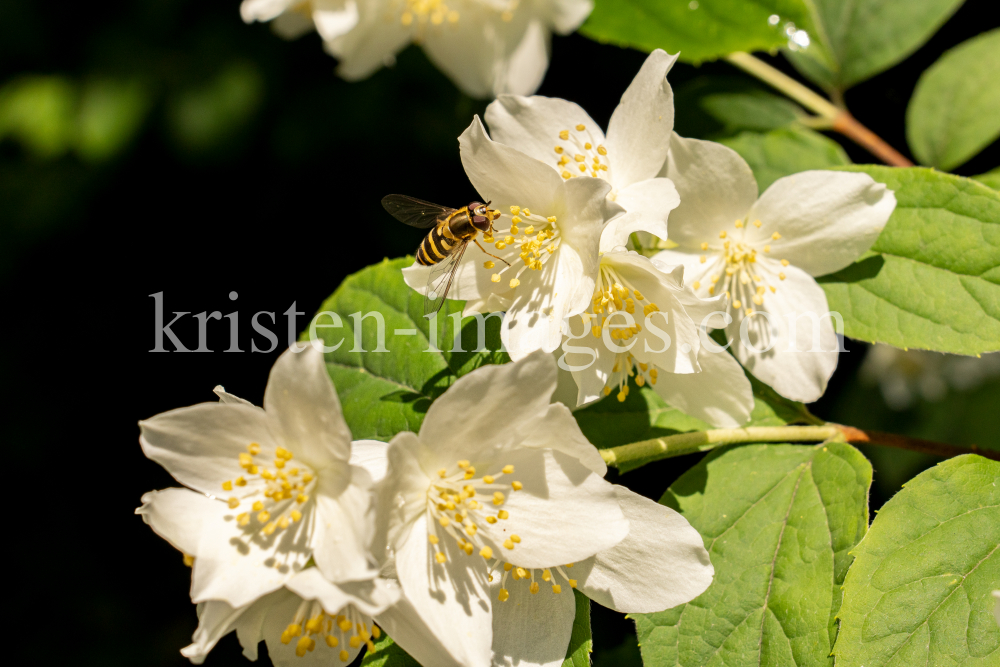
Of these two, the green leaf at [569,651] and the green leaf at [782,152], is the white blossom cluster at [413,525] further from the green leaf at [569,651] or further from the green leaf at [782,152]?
the green leaf at [782,152]

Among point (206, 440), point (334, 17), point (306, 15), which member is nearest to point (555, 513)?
point (206, 440)

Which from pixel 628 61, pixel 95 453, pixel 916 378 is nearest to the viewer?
pixel 628 61

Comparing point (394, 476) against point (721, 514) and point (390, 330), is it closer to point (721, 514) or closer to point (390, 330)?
point (390, 330)

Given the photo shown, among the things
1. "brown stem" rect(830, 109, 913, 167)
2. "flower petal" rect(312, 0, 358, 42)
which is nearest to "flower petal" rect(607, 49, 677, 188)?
"brown stem" rect(830, 109, 913, 167)

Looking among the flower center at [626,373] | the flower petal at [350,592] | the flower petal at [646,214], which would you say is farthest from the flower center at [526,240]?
the flower petal at [350,592]

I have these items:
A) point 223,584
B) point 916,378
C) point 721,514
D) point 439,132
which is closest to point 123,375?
point 439,132

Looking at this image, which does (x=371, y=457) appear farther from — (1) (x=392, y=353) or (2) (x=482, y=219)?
(2) (x=482, y=219)
